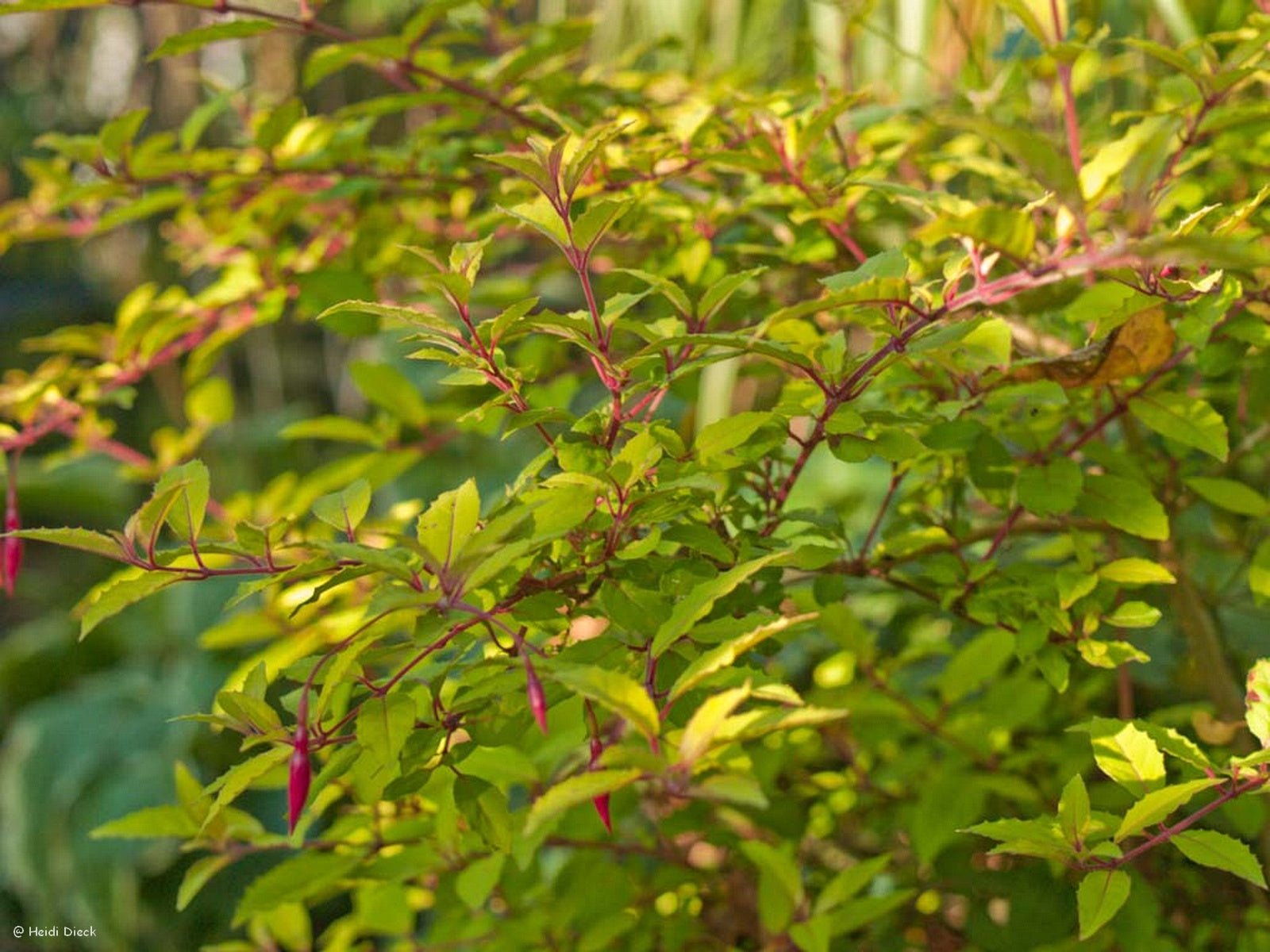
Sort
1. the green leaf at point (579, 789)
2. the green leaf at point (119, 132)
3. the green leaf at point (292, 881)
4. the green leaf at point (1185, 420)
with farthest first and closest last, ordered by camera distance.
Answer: the green leaf at point (119, 132), the green leaf at point (292, 881), the green leaf at point (1185, 420), the green leaf at point (579, 789)

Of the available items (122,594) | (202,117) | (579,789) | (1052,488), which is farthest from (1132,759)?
(202,117)

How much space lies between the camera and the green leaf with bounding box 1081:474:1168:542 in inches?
24.0

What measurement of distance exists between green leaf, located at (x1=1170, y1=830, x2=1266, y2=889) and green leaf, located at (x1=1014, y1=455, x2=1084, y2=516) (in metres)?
0.17

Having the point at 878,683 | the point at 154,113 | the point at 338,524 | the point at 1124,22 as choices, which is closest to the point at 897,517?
the point at 878,683

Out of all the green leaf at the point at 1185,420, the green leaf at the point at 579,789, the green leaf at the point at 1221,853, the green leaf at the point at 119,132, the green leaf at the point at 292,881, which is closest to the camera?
the green leaf at the point at 579,789

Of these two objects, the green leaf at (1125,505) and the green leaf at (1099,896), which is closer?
the green leaf at (1099,896)

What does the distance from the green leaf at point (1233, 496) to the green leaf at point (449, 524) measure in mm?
432

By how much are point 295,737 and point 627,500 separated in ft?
0.52

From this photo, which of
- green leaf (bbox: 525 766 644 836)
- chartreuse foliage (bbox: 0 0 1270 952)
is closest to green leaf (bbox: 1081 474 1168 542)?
chartreuse foliage (bbox: 0 0 1270 952)

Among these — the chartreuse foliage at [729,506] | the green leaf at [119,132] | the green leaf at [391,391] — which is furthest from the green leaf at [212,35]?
the green leaf at [391,391]

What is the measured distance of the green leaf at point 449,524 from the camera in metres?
0.44

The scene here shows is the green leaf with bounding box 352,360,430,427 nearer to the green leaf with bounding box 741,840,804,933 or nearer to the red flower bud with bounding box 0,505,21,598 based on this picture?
the red flower bud with bounding box 0,505,21,598

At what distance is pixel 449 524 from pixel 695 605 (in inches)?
3.8

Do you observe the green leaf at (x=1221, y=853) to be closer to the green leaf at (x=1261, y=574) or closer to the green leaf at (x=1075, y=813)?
the green leaf at (x=1075, y=813)
